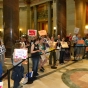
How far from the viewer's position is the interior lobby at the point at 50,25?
5.69 m

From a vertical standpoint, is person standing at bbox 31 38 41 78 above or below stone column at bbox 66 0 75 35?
below

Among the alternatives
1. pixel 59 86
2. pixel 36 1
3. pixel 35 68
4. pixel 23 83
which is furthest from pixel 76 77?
pixel 36 1

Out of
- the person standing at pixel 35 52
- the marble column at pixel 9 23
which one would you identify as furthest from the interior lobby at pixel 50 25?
the person standing at pixel 35 52

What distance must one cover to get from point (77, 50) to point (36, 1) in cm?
1701

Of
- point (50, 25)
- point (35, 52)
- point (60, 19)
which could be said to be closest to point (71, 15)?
point (60, 19)

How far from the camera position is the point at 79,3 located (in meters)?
16.5

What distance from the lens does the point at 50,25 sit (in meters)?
23.8

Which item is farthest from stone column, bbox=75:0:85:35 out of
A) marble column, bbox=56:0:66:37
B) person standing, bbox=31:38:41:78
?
person standing, bbox=31:38:41:78

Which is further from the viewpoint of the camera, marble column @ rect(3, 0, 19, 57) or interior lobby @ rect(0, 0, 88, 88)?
marble column @ rect(3, 0, 19, 57)

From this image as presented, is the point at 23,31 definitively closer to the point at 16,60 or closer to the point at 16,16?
the point at 16,16

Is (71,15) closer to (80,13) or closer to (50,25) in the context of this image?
(80,13)

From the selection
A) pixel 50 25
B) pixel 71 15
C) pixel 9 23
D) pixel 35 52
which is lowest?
pixel 35 52

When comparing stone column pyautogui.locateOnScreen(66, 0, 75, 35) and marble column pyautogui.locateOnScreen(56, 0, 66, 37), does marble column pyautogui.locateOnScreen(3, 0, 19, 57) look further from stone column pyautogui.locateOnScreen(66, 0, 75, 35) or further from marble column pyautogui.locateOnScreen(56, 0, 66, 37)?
stone column pyautogui.locateOnScreen(66, 0, 75, 35)

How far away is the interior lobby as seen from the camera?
5.69 meters
